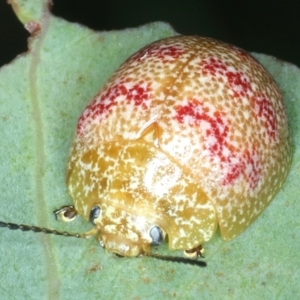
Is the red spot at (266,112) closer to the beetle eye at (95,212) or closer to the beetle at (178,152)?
the beetle at (178,152)

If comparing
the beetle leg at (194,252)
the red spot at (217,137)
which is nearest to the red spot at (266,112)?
the red spot at (217,137)

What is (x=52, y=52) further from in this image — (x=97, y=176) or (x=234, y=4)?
(x=234, y=4)

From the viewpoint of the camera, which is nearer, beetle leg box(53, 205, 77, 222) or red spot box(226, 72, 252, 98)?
red spot box(226, 72, 252, 98)

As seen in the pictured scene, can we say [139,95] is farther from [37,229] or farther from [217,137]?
[37,229]

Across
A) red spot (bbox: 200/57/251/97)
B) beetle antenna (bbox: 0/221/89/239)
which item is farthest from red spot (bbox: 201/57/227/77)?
beetle antenna (bbox: 0/221/89/239)

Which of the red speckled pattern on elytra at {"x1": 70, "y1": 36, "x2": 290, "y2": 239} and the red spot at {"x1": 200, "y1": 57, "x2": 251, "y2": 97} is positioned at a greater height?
the red spot at {"x1": 200, "y1": 57, "x2": 251, "y2": 97}

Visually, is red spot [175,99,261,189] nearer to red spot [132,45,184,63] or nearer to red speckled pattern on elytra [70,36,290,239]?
red speckled pattern on elytra [70,36,290,239]

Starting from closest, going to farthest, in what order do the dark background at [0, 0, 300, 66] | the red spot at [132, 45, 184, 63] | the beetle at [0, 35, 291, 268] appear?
1. the beetle at [0, 35, 291, 268]
2. the red spot at [132, 45, 184, 63]
3. the dark background at [0, 0, 300, 66]

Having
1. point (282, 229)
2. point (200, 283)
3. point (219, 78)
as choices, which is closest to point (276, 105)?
point (219, 78)

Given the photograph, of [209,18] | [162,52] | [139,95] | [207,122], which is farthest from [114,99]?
[209,18]
